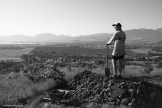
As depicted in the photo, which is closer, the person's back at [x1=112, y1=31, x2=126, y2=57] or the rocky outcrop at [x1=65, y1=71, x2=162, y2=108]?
the rocky outcrop at [x1=65, y1=71, x2=162, y2=108]

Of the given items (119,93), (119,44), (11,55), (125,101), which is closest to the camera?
(125,101)

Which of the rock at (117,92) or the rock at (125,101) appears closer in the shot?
the rock at (125,101)

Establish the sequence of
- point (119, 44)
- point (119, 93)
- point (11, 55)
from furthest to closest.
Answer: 1. point (11, 55)
2. point (119, 44)
3. point (119, 93)

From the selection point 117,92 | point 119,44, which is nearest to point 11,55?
point 119,44

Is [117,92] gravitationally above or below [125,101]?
above

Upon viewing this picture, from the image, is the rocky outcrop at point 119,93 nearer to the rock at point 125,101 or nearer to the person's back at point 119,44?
the rock at point 125,101

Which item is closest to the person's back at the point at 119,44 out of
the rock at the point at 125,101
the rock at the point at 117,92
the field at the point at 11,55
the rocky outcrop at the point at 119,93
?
the rocky outcrop at the point at 119,93

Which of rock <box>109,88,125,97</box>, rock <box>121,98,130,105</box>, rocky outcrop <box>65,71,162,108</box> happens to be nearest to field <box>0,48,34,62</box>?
rocky outcrop <box>65,71,162,108</box>

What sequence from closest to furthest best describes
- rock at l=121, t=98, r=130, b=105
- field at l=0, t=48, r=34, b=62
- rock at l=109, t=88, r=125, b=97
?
rock at l=121, t=98, r=130, b=105, rock at l=109, t=88, r=125, b=97, field at l=0, t=48, r=34, b=62

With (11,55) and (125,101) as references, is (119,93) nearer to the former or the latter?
(125,101)

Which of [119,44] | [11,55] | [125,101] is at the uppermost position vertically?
[119,44]

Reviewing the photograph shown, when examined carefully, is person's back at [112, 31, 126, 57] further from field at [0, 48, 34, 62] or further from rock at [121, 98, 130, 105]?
field at [0, 48, 34, 62]

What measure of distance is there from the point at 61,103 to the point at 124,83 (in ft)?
6.93

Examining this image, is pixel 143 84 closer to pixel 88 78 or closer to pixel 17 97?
pixel 88 78
